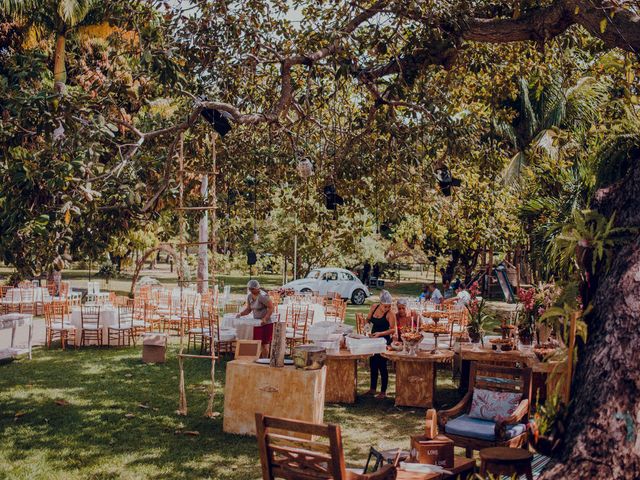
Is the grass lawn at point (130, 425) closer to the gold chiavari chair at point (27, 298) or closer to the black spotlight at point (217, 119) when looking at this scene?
the black spotlight at point (217, 119)

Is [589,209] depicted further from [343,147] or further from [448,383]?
[448,383]

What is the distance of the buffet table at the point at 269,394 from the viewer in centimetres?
739

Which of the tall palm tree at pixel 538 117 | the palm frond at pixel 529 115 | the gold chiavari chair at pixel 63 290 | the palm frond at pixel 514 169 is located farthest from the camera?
the palm frond at pixel 529 115

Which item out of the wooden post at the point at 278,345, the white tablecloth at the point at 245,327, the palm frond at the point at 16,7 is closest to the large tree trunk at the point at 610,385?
the wooden post at the point at 278,345

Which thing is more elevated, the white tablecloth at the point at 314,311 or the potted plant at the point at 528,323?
the potted plant at the point at 528,323

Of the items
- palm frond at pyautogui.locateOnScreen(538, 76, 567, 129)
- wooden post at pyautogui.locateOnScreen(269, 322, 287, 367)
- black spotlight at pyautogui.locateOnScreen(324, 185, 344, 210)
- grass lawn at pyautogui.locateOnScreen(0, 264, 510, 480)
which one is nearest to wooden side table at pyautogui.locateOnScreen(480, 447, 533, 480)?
grass lawn at pyautogui.locateOnScreen(0, 264, 510, 480)

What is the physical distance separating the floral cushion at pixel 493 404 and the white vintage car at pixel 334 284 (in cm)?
2012

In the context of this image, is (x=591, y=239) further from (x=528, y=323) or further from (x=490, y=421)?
(x=528, y=323)

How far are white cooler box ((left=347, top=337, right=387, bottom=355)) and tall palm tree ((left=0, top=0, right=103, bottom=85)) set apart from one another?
42.6 feet

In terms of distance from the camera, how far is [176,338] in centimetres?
1586

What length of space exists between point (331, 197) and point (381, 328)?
2145 mm

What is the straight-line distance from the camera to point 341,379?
9516 millimetres

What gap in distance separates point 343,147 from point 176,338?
26.2 feet

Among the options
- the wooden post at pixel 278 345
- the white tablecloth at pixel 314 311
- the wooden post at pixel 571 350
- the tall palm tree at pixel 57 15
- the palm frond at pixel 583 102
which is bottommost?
the white tablecloth at pixel 314 311
